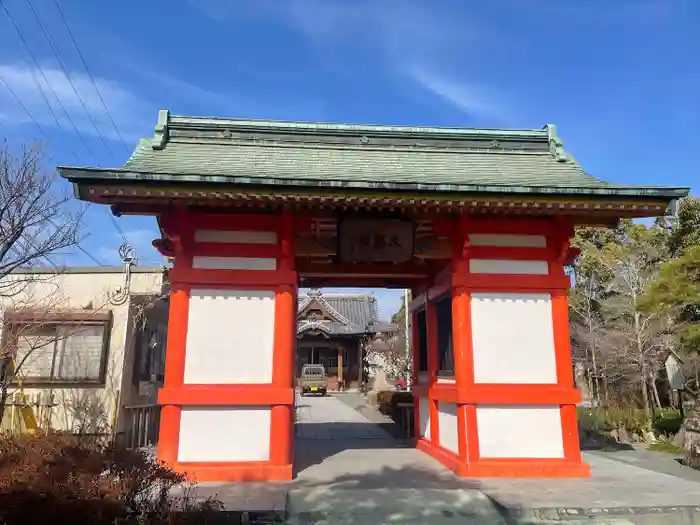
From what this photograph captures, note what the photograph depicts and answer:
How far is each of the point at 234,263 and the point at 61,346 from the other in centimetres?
487

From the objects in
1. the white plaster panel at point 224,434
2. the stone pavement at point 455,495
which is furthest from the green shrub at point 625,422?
the white plaster panel at point 224,434

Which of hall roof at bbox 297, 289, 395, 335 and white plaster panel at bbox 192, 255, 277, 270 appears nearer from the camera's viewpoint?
white plaster panel at bbox 192, 255, 277, 270

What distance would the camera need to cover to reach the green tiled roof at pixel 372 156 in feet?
24.5

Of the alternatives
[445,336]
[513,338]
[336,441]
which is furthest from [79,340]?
[513,338]

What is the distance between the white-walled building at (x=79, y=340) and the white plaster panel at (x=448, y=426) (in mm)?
6472

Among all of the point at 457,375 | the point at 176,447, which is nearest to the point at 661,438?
the point at 457,375

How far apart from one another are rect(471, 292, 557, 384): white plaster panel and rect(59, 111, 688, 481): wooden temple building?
0.02 meters

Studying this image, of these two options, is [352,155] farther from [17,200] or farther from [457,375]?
[17,200]

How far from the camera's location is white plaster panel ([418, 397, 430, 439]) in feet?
33.7

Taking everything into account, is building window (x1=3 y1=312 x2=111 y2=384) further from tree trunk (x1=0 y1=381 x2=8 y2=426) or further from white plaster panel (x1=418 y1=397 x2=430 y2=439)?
white plaster panel (x1=418 y1=397 x2=430 y2=439)

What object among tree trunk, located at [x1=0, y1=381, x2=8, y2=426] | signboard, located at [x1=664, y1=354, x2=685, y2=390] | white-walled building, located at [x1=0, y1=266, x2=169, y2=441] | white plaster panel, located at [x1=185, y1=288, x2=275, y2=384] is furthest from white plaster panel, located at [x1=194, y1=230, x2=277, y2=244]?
signboard, located at [x1=664, y1=354, x2=685, y2=390]

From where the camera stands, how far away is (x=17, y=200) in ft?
33.5

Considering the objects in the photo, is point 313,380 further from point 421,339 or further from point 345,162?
point 345,162

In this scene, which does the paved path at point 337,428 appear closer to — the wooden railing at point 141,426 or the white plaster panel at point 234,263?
the wooden railing at point 141,426
